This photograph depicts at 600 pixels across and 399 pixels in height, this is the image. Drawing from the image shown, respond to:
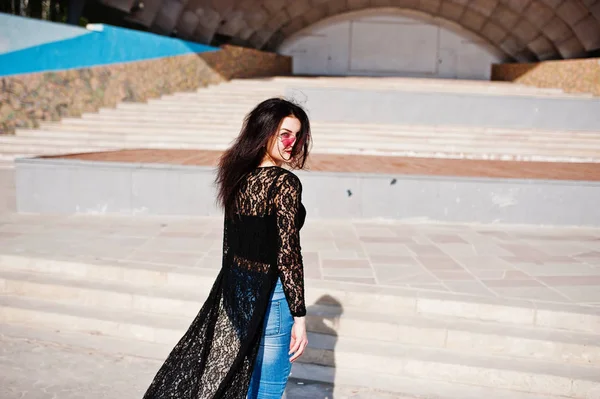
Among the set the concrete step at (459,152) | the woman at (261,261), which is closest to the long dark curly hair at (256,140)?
the woman at (261,261)

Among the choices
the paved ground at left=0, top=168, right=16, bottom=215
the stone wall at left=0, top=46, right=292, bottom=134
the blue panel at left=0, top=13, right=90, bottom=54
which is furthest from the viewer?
the stone wall at left=0, top=46, right=292, bottom=134

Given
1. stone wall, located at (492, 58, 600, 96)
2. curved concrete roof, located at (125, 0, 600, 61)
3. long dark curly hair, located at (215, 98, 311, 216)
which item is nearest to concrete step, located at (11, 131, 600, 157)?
stone wall, located at (492, 58, 600, 96)

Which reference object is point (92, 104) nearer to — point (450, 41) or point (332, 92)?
point (332, 92)

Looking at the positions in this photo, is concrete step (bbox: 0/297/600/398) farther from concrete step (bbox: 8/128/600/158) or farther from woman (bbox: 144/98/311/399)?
concrete step (bbox: 8/128/600/158)

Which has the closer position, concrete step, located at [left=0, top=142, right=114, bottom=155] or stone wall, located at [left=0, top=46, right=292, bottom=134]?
concrete step, located at [left=0, top=142, right=114, bottom=155]

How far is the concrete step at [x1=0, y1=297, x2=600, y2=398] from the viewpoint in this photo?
3.22 metres

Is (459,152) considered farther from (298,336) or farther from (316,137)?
(298,336)

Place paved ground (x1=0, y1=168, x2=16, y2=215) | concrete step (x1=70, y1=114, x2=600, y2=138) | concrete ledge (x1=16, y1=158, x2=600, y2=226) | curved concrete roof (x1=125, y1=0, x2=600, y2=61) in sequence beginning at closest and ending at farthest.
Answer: concrete ledge (x1=16, y1=158, x2=600, y2=226)
paved ground (x1=0, y1=168, x2=16, y2=215)
concrete step (x1=70, y1=114, x2=600, y2=138)
curved concrete roof (x1=125, y1=0, x2=600, y2=61)

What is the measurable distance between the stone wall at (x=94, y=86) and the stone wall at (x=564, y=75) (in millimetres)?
11355

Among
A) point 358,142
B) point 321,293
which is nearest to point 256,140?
point 321,293

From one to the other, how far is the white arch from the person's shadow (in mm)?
23199

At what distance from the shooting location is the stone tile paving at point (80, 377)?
3.07 m

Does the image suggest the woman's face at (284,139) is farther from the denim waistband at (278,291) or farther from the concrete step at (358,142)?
the concrete step at (358,142)

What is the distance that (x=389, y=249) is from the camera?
527cm
